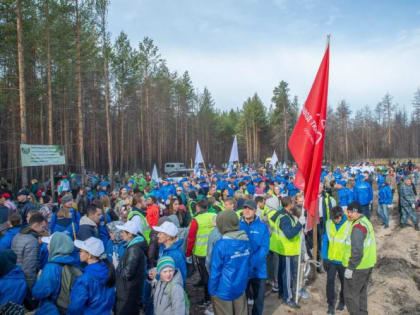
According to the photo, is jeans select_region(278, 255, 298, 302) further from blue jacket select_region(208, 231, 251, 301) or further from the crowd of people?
blue jacket select_region(208, 231, 251, 301)

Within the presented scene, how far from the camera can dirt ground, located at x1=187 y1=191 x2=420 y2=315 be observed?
5.65 meters

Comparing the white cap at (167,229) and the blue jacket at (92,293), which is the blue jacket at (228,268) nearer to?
the white cap at (167,229)

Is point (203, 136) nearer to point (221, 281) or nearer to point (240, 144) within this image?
point (240, 144)

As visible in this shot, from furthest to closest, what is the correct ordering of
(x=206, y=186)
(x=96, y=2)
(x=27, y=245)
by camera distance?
(x=96, y=2), (x=206, y=186), (x=27, y=245)

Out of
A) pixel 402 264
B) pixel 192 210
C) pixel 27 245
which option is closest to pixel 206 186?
pixel 192 210

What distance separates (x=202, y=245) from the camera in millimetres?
5812

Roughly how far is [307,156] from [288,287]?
8.36 ft

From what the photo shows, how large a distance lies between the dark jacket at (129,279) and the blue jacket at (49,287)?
70cm

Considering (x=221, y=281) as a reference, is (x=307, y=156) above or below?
above

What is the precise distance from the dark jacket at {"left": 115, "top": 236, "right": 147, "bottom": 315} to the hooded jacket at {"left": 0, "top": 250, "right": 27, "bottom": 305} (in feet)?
3.48

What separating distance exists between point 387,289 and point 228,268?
4.97m

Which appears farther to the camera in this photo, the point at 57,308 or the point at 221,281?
the point at 221,281

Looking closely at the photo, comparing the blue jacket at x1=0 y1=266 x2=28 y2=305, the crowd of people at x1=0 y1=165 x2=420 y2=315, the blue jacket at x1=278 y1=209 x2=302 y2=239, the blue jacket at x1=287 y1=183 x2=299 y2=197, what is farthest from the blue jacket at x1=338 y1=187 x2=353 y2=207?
the blue jacket at x1=0 y1=266 x2=28 y2=305

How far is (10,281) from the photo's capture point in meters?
3.18
